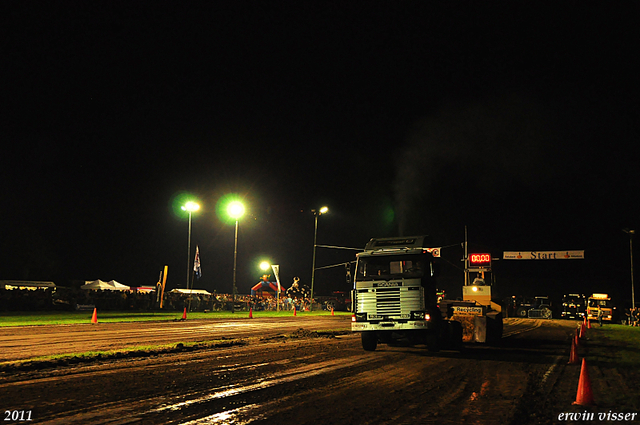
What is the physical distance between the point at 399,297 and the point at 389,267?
1061 millimetres

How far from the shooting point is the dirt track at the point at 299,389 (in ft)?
23.7

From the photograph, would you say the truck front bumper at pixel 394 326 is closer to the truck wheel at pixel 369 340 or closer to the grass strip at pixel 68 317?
the truck wheel at pixel 369 340

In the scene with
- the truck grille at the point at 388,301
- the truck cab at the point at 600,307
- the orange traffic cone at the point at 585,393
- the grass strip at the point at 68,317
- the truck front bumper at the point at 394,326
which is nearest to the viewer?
the orange traffic cone at the point at 585,393

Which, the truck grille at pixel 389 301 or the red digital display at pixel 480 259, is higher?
the red digital display at pixel 480 259

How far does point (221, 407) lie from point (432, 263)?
9.18 meters

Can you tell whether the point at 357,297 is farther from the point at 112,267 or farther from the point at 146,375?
the point at 112,267

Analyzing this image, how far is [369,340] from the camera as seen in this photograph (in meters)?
15.9

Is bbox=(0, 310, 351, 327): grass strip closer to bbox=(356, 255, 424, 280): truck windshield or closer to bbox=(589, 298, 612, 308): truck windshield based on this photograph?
bbox=(356, 255, 424, 280): truck windshield

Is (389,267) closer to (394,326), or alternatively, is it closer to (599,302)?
(394,326)

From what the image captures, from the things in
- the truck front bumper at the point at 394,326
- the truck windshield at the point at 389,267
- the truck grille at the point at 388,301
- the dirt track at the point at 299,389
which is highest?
the truck windshield at the point at 389,267

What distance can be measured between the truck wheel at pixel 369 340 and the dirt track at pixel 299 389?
83 cm

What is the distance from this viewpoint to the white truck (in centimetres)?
1473

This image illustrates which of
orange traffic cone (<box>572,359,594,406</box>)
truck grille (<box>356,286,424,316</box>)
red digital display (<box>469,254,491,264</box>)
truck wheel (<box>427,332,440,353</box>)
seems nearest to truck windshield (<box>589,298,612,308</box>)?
red digital display (<box>469,254,491,264</box>)

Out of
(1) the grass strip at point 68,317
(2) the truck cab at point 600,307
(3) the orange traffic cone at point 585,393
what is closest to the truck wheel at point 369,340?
(3) the orange traffic cone at point 585,393
